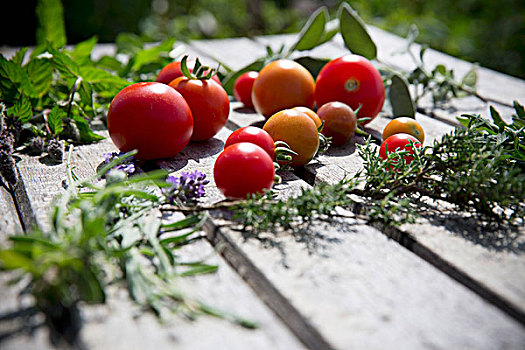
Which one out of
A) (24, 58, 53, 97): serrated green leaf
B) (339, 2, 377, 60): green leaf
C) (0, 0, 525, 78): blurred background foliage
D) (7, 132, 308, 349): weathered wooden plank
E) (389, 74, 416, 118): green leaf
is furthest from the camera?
(0, 0, 525, 78): blurred background foliage

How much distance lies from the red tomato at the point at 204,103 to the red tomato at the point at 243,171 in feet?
1.20

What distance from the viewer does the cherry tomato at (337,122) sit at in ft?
4.90

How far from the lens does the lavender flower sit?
1122 mm

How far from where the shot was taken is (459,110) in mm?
1918

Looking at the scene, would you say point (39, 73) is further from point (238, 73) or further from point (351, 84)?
point (351, 84)

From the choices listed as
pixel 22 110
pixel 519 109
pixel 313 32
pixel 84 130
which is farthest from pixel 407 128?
pixel 22 110

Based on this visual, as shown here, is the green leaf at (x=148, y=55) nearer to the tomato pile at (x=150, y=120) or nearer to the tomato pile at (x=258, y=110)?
the tomato pile at (x=258, y=110)

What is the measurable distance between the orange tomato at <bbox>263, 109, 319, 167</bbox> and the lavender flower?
0.92 ft

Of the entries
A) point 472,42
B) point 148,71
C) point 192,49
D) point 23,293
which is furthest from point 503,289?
point 472,42

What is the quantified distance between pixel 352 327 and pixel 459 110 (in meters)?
1.36

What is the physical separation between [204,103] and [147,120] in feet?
0.70

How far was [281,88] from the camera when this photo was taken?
1643mm

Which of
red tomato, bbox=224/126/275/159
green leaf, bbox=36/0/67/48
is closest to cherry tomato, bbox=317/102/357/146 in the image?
red tomato, bbox=224/126/275/159

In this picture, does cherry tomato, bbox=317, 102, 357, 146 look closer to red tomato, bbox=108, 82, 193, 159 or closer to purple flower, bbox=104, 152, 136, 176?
red tomato, bbox=108, 82, 193, 159
